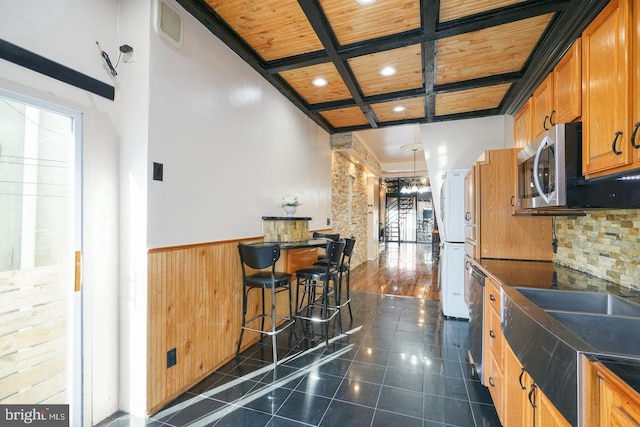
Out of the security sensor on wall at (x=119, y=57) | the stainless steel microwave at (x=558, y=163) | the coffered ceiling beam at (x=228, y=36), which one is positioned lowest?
the stainless steel microwave at (x=558, y=163)

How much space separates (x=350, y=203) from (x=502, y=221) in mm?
4069

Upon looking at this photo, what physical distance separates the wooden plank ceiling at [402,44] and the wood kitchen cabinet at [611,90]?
16.3 inches

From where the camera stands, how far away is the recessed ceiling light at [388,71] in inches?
114

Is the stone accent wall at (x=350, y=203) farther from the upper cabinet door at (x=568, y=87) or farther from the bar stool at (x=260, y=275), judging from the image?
the upper cabinet door at (x=568, y=87)

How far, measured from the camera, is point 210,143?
2328 mm

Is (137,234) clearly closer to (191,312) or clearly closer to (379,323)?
(191,312)

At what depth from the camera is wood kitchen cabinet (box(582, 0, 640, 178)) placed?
46.4 inches

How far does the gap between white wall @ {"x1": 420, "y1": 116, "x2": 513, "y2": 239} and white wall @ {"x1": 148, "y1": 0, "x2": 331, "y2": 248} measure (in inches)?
92.0

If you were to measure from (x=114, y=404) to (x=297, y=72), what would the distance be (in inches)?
128

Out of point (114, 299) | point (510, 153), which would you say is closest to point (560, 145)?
point (510, 153)

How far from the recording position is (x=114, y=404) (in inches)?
73.2

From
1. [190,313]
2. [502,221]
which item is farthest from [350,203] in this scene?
[190,313]

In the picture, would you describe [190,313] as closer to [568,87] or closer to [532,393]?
[532,393]

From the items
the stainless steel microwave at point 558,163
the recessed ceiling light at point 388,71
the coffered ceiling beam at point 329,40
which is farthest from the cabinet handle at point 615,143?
the recessed ceiling light at point 388,71
